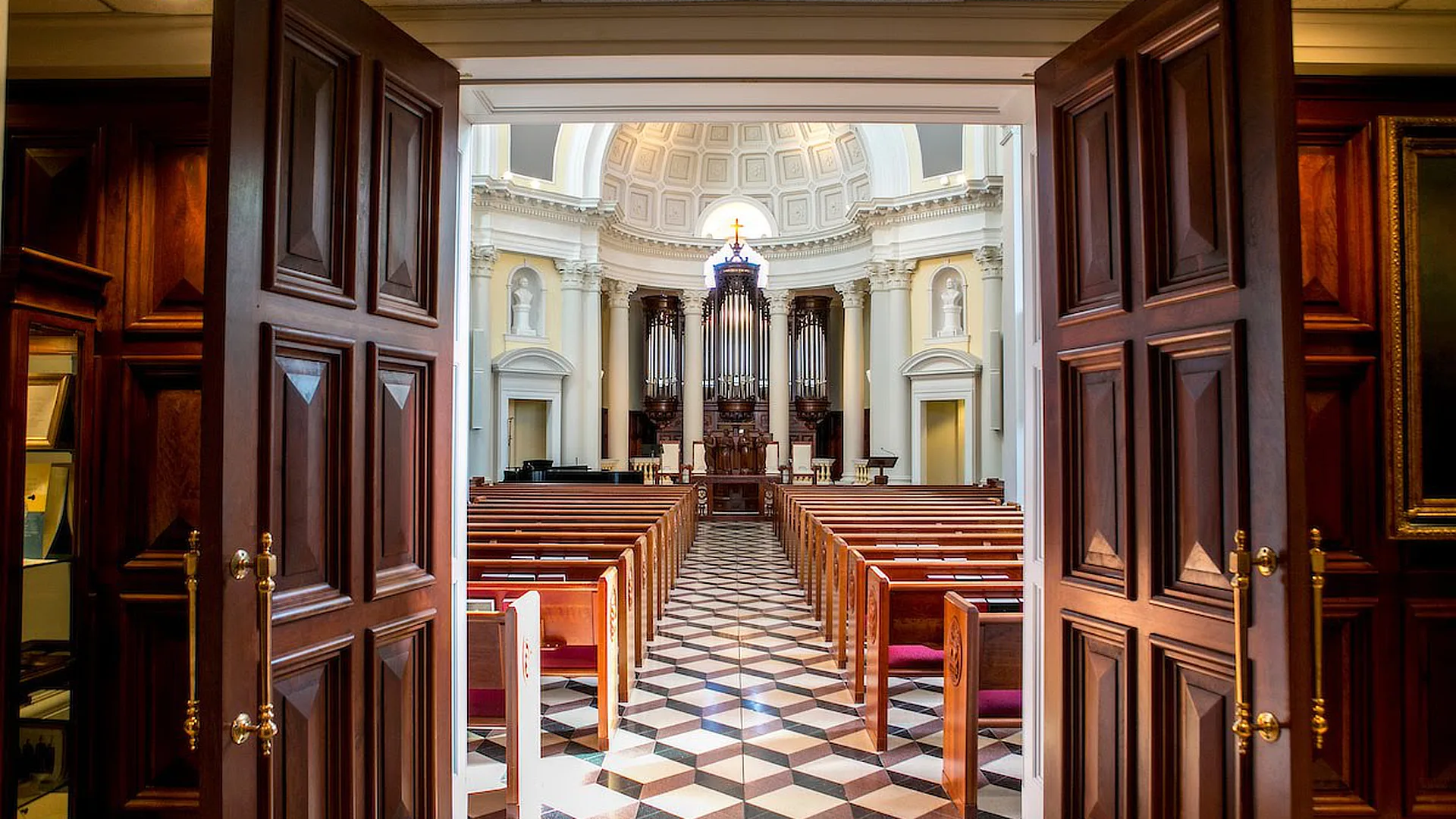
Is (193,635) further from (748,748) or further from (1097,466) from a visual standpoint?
(748,748)

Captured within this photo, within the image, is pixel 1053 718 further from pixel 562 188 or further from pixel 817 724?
pixel 562 188

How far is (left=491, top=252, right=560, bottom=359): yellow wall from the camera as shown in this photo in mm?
15531

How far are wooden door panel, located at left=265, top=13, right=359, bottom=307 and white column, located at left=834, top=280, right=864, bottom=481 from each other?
52.4 feet

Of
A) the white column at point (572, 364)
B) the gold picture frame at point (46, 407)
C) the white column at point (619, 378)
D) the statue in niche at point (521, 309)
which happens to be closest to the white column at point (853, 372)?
the white column at point (619, 378)

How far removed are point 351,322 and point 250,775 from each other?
41.9 inches

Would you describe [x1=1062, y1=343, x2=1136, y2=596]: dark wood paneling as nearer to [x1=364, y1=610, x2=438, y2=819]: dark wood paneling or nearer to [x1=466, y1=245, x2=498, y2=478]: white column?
[x1=364, y1=610, x2=438, y2=819]: dark wood paneling

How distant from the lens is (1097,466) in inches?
91.0

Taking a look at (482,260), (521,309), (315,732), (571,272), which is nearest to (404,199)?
(315,732)

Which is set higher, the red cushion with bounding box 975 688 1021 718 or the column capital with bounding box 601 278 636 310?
the column capital with bounding box 601 278 636 310

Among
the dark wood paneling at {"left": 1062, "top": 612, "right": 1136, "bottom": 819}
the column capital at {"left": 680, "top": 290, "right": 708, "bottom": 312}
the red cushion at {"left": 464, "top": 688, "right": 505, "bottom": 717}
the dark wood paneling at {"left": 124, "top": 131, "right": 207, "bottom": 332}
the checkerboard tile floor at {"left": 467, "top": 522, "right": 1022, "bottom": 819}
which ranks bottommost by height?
the checkerboard tile floor at {"left": 467, "top": 522, "right": 1022, "bottom": 819}

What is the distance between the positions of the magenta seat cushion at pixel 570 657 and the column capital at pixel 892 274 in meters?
13.2

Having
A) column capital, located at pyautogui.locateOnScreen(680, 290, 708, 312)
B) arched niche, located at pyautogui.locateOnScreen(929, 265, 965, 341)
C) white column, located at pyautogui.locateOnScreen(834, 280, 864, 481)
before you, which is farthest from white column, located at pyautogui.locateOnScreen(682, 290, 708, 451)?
arched niche, located at pyautogui.locateOnScreen(929, 265, 965, 341)

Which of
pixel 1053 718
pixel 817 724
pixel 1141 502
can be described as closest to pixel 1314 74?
pixel 1141 502

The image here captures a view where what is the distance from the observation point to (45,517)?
8.97 ft
